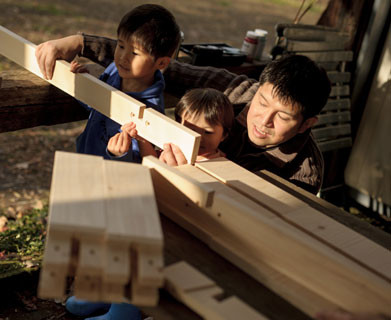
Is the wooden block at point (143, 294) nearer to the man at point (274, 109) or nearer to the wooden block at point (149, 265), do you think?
the wooden block at point (149, 265)

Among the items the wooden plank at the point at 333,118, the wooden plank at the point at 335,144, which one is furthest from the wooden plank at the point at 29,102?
the wooden plank at the point at 335,144

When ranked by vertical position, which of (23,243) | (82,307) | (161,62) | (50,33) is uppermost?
(161,62)

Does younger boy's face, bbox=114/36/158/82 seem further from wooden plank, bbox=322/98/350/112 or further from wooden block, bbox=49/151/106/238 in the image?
wooden plank, bbox=322/98/350/112

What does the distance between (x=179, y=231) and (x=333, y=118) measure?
3.31 m

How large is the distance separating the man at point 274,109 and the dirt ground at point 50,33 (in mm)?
1505

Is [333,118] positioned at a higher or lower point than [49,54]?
lower

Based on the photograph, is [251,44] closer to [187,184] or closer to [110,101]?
[110,101]

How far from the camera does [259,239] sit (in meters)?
1.47

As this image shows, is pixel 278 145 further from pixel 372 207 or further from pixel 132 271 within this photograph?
pixel 372 207

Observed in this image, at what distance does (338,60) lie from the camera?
4.58 m

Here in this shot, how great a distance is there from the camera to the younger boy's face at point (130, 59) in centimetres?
242

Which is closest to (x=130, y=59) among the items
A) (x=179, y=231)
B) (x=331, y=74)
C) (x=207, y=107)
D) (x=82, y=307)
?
(x=207, y=107)

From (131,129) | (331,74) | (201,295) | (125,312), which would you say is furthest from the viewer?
(331,74)

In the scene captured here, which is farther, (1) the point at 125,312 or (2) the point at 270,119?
(2) the point at 270,119
